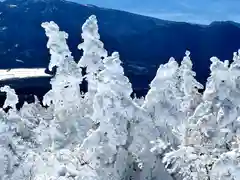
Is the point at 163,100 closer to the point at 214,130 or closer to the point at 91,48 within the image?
the point at 214,130

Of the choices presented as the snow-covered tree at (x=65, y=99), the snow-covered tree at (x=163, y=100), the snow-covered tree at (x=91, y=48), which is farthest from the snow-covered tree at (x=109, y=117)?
the snow-covered tree at (x=91, y=48)

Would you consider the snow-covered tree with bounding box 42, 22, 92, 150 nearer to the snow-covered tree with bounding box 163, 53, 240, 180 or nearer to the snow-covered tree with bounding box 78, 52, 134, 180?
the snow-covered tree with bounding box 78, 52, 134, 180

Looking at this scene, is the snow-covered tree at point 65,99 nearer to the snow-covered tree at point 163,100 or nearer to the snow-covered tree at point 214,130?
the snow-covered tree at point 163,100

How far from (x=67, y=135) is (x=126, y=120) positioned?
3.94m

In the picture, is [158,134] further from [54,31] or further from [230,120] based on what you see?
[54,31]

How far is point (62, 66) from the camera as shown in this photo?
17.6m

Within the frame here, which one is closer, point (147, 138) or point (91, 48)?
point (147, 138)

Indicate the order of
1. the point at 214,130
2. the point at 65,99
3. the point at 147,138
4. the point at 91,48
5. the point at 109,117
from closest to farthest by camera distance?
the point at 109,117 < the point at 214,130 < the point at 147,138 < the point at 91,48 < the point at 65,99

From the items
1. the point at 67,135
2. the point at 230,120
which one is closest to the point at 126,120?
the point at 230,120

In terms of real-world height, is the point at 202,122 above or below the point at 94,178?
above

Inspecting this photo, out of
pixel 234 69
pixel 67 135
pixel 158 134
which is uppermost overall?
pixel 234 69

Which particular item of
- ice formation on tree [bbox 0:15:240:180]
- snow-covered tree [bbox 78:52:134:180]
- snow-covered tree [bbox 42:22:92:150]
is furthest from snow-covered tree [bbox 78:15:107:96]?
snow-covered tree [bbox 78:52:134:180]

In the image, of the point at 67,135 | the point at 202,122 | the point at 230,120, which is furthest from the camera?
the point at 67,135

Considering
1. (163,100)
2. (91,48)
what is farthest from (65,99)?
(163,100)
